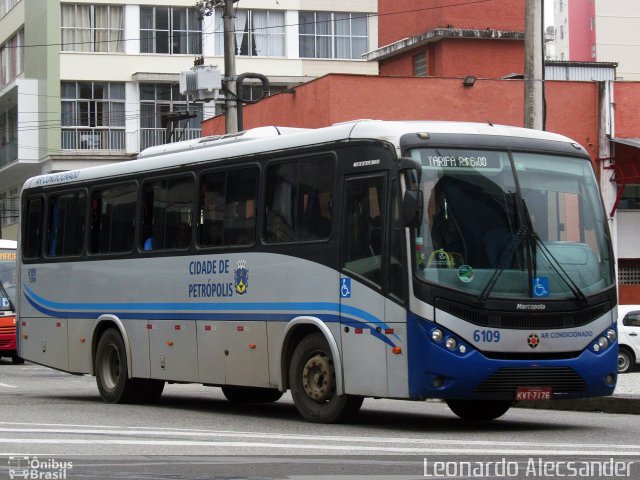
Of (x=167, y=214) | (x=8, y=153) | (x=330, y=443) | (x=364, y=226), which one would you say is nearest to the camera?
(x=330, y=443)

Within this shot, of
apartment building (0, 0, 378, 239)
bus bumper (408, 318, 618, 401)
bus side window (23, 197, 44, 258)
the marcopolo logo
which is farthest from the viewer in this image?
apartment building (0, 0, 378, 239)

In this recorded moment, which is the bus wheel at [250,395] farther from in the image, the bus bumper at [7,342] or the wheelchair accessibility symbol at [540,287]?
the bus bumper at [7,342]

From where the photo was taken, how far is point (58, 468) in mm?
10078

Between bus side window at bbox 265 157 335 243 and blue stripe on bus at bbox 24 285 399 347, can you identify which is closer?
blue stripe on bus at bbox 24 285 399 347

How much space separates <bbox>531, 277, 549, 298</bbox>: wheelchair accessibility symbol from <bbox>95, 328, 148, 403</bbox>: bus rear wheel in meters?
6.66

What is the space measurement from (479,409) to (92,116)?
145ft

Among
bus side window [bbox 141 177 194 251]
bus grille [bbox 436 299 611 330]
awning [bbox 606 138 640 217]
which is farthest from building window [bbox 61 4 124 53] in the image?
bus grille [bbox 436 299 611 330]

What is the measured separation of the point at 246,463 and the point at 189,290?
21.9ft

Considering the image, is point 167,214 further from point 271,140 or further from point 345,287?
point 345,287

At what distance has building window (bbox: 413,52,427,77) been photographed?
121 ft

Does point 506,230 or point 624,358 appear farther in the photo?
point 624,358

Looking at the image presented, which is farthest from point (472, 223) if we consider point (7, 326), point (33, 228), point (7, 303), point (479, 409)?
point (7, 303)

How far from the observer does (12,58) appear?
2452 inches

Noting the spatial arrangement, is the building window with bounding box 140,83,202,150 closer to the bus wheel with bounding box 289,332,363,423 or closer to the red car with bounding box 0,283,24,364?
the red car with bounding box 0,283,24,364
